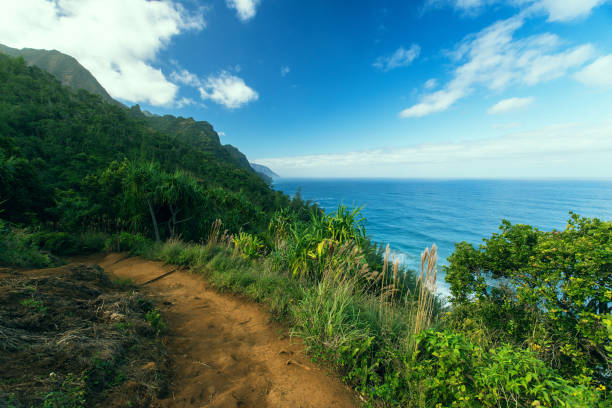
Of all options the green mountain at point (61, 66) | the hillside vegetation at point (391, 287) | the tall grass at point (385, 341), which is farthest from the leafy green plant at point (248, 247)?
the green mountain at point (61, 66)

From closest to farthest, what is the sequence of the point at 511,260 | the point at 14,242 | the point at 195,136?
the point at 511,260 → the point at 14,242 → the point at 195,136

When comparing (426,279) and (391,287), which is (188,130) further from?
(426,279)

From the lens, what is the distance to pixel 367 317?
3188mm

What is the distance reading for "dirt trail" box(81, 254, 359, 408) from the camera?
2.20 metres

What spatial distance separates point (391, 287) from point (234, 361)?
2505 mm

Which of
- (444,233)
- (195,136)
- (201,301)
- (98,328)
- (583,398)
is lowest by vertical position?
(444,233)

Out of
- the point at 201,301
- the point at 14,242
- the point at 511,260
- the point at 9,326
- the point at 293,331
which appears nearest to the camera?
the point at 9,326

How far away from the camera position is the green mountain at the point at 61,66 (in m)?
77.3

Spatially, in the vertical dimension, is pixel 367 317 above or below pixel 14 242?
below

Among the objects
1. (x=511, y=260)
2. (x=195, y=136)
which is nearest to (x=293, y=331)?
(x=511, y=260)

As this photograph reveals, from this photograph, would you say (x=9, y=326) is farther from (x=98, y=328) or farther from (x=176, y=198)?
(x=176, y=198)

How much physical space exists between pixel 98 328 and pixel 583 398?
450 centimetres

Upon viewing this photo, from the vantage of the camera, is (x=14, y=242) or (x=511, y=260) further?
(x=14, y=242)

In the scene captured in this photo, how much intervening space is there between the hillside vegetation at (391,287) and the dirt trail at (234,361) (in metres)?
0.27
